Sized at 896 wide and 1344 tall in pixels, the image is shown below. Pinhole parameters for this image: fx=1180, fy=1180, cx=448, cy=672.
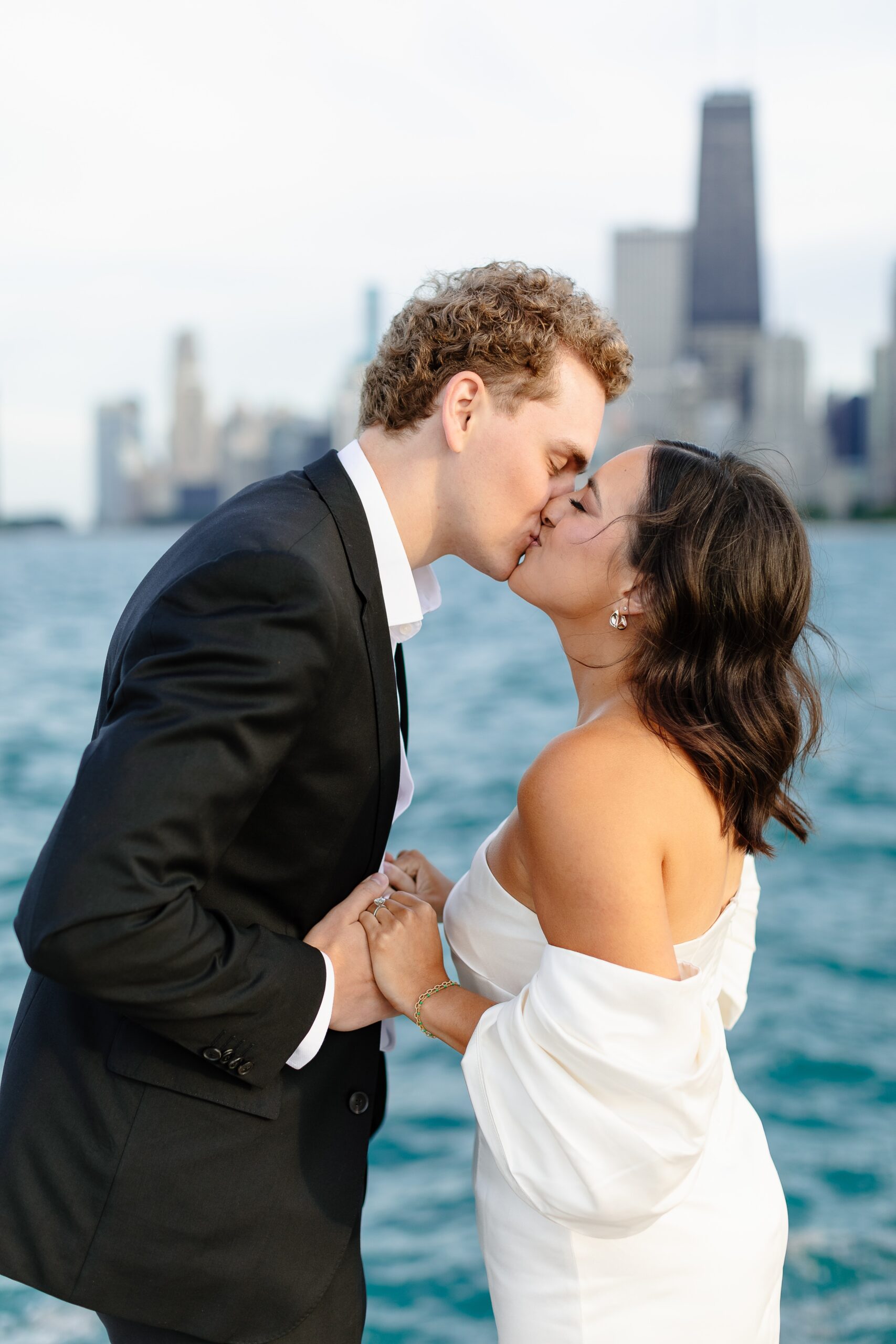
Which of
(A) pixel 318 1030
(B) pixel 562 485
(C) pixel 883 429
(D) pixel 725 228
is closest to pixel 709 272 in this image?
(D) pixel 725 228

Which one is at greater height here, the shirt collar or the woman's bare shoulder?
the shirt collar

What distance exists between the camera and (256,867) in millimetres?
1929

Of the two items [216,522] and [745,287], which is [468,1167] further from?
[745,287]

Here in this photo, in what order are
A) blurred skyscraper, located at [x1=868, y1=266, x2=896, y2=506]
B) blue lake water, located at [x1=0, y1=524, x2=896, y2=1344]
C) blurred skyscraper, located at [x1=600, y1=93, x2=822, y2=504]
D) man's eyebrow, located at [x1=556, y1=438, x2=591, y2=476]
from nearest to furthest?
man's eyebrow, located at [x1=556, y1=438, x2=591, y2=476], blue lake water, located at [x1=0, y1=524, x2=896, y2=1344], blurred skyscraper, located at [x1=868, y1=266, x2=896, y2=506], blurred skyscraper, located at [x1=600, y1=93, x2=822, y2=504]

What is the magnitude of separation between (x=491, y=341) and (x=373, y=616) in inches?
23.8

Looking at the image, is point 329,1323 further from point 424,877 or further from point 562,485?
point 562,485

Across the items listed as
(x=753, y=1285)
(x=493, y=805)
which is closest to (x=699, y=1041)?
(x=753, y=1285)

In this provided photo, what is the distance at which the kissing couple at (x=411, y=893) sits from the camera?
5.57 feet

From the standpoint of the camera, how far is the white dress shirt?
6.34ft

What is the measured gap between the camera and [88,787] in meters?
1.61

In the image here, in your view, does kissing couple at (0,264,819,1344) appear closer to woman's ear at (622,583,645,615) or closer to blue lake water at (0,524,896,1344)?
woman's ear at (622,583,645,615)

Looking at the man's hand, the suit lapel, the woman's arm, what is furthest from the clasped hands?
the woman's arm

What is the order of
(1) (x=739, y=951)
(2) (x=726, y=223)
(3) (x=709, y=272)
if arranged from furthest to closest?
(2) (x=726, y=223) < (3) (x=709, y=272) < (1) (x=739, y=951)

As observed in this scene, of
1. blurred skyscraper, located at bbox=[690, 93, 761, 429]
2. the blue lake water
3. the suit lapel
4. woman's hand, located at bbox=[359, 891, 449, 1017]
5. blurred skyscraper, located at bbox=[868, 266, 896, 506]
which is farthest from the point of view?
blurred skyscraper, located at bbox=[690, 93, 761, 429]
